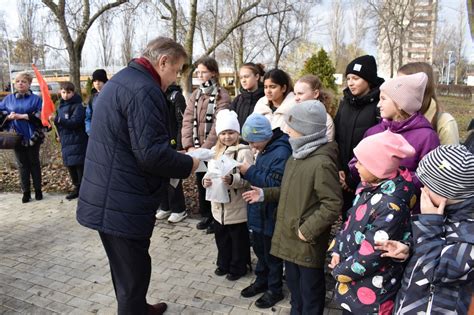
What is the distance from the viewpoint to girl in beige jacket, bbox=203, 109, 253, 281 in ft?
10.6

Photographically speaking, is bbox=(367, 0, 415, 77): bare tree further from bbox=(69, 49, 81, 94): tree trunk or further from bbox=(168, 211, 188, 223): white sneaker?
bbox=(168, 211, 188, 223): white sneaker

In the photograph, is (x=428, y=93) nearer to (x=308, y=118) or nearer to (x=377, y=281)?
(x=308, y=118)

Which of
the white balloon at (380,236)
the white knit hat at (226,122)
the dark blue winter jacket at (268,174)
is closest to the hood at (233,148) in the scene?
the white knit hat at (226,122)

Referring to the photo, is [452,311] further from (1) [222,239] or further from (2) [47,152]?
(2) [47,152]

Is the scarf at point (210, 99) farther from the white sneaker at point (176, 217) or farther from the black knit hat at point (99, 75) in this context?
the black knit hat at point (99, 75)

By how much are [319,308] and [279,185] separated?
919 millimetres

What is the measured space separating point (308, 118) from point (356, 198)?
2.00ft

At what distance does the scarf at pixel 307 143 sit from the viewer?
253 centimetres

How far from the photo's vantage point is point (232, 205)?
334 cm

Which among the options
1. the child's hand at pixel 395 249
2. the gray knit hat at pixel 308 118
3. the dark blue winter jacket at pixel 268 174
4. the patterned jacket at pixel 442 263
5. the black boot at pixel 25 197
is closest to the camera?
the patterned jacket at pixel 442 263

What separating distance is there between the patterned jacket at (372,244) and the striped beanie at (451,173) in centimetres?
25

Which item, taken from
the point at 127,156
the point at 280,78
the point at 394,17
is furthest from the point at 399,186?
the point at 394,17

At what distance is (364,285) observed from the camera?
2.10m

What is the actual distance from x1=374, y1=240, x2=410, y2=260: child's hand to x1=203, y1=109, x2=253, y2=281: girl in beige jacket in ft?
4.65
